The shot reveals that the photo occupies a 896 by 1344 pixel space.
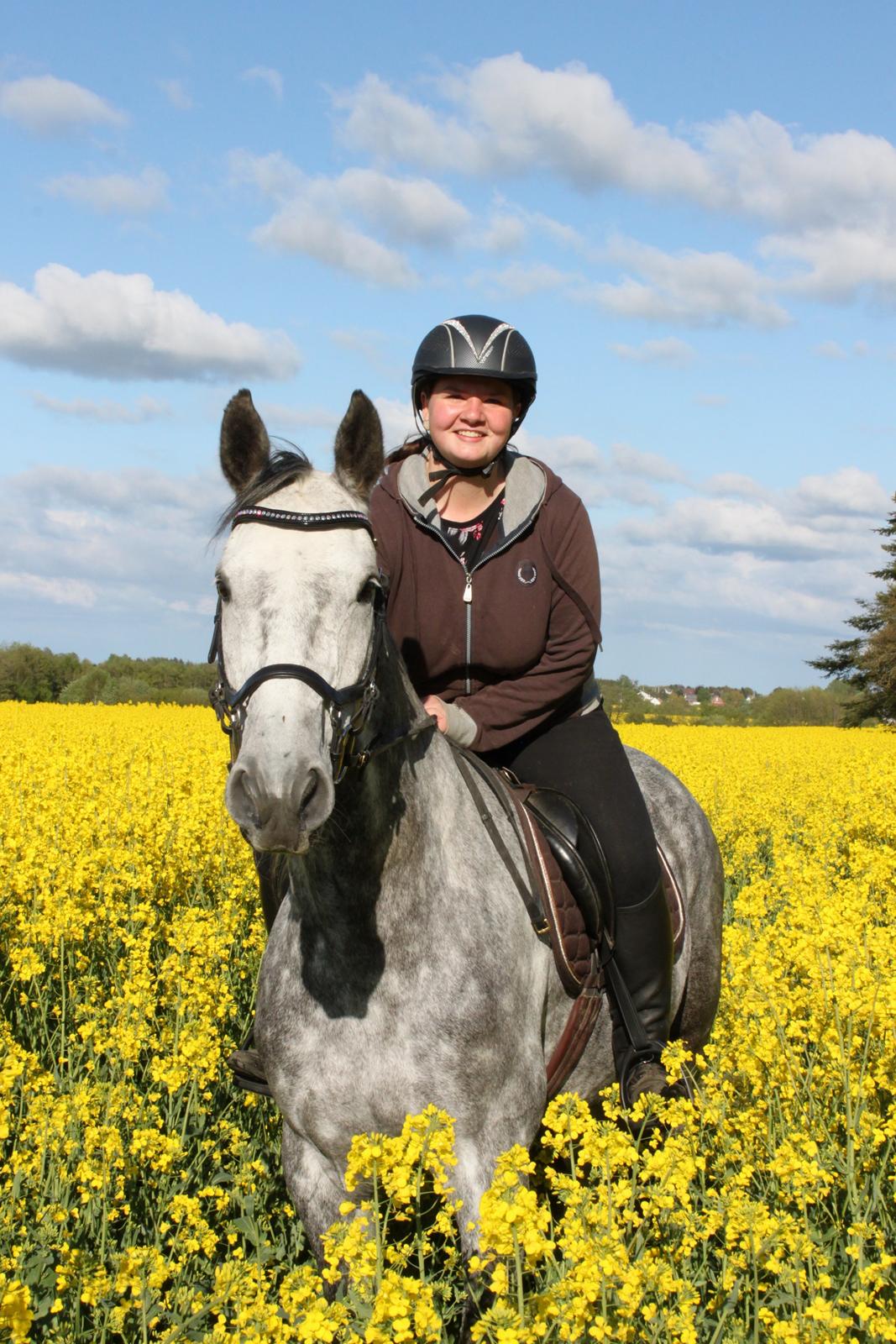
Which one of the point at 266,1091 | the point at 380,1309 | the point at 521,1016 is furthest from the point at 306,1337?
the point at 266,1091

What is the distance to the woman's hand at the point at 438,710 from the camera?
12.0 feet

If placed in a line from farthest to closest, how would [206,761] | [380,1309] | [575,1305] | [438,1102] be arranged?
[206,761], [438,1102], [575,1305], [380,1309]

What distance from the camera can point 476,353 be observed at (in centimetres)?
406

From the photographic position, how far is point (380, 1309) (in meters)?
1.92

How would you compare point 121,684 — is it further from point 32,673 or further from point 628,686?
point 628,686

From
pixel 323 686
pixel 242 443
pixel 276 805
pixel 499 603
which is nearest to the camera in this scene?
pixel 276 805

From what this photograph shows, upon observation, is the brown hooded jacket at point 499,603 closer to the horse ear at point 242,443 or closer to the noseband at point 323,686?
the horse ear at point 242,443

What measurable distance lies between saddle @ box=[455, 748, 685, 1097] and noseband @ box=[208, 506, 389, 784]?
830mm

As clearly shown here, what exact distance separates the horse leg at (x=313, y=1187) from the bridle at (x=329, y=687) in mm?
1271

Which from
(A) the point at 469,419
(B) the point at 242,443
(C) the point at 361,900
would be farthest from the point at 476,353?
(C) the point at 361,900

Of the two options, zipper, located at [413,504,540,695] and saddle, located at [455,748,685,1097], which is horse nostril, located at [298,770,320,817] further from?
zipper, located at [413,504,540,695]

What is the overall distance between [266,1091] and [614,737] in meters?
1.86

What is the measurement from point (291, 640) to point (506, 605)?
134 cm

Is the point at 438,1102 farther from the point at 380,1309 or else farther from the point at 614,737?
the point at 614,737
